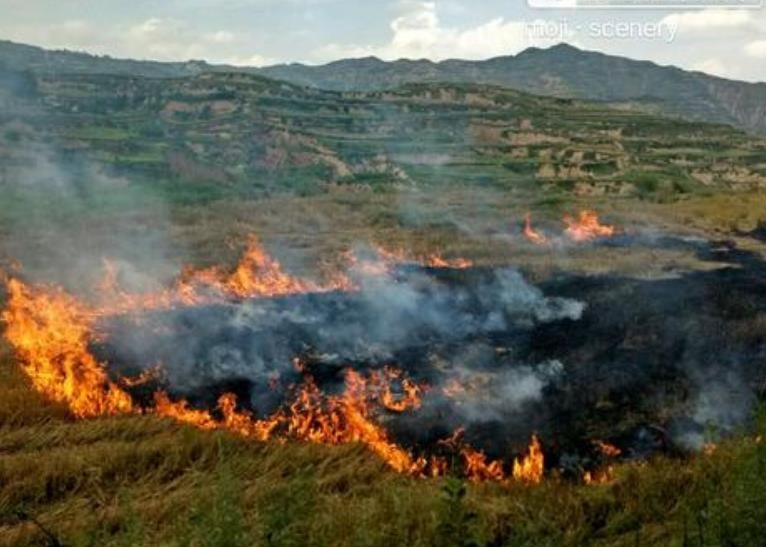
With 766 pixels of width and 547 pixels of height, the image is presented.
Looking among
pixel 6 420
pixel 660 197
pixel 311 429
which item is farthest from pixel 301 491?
pixel 660 197

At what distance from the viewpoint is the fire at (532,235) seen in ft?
98.9

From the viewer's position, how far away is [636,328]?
16625 millimetres

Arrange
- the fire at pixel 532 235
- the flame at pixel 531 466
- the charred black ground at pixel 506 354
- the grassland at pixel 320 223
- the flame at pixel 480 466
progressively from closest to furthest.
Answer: the grassland at pixel 320 223 < the flame at pixel 531 466 < the flame at pixel 480 466 < the charred black ground at pixel 506 354 < the fire at pixel 532 235

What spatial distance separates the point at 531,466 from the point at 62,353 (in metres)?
8.26

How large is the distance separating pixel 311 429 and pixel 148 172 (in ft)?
140

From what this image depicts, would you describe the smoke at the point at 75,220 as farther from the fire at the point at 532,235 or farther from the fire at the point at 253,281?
the fire at the point at 532,235

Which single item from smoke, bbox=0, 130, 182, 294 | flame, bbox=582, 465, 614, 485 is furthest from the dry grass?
smoke, bbox=0, 130, 182, 294

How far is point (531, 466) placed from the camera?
1076 centimetres

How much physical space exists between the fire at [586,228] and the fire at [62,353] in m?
20.1

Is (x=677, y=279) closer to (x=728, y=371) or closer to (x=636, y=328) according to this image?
(x=636, y=328)

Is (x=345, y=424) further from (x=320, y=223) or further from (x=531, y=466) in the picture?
(x=320, y=223)

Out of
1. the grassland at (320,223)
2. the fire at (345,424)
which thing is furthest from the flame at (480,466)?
the grassland at (320,223)

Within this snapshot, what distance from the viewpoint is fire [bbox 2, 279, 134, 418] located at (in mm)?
12379

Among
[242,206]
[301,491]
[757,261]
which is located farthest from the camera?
[242,206]
